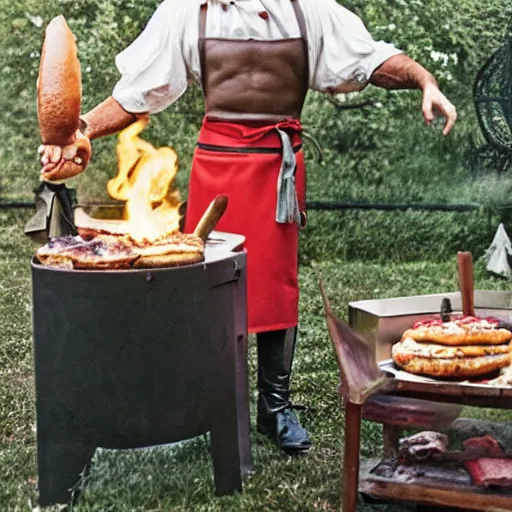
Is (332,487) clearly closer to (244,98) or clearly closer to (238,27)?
(244,98)

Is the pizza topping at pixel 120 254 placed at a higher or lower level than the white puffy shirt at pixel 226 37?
lower

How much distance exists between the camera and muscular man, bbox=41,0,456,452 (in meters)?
3.76

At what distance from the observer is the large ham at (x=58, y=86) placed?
311 cm

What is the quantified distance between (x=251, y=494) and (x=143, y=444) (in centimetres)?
50

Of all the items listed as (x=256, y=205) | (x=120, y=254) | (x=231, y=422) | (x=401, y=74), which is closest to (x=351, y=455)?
(x=231, y=422)

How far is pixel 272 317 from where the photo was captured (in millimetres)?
3902

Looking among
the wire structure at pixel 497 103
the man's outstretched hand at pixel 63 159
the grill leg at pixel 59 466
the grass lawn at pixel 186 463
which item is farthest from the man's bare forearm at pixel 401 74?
the wire structure at pixel 497 103

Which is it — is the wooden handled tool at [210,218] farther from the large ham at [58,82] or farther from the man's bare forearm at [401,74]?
the man's bare forearm at [401,74]

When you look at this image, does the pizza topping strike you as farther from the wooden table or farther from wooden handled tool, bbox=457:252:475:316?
wooden handled tool, bbox=457:252:475:316

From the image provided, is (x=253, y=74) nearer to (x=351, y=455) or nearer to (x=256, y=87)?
(x=256, y=87)

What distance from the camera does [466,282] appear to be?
126 inches

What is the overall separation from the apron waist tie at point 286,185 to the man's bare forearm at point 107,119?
53 centimetres

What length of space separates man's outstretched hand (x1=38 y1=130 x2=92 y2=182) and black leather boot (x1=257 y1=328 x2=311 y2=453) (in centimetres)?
107

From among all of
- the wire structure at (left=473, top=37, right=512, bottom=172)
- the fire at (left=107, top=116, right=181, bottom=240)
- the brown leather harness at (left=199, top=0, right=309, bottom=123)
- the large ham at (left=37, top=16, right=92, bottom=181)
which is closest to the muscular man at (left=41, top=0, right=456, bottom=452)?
the brown leather harness at (left=199, top=0, right=309, bottom=123)
